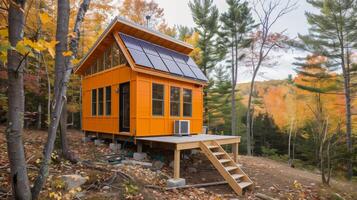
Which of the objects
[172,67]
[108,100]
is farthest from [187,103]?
[108,100]

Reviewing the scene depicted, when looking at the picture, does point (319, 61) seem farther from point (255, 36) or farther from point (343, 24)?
point (255, 36)

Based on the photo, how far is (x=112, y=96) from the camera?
877 centimetres

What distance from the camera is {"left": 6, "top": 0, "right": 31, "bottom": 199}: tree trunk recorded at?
7.95ft

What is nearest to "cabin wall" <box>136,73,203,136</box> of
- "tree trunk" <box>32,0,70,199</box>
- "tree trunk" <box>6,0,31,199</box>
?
"tree trunk" <box>32,0,70,199</box>

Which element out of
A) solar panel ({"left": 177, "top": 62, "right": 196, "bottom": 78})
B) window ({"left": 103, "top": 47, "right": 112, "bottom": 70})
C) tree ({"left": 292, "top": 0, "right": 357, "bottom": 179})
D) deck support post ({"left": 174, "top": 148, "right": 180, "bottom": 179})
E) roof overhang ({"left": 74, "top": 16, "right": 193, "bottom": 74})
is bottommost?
deck support post ({"left": 174, "top": 148, "right": 180, "bottom": 179})

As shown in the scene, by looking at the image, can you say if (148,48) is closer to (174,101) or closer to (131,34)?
(131,34)

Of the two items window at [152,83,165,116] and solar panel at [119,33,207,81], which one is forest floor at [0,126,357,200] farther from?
solar panel at [119,33,207,81]

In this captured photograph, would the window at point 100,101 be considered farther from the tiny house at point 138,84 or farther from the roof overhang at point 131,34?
the roof overhang at point 131,34

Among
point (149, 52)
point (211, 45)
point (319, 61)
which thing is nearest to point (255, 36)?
point (211, 45)

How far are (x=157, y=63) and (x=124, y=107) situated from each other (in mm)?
1928

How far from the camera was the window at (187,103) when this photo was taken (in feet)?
30.2

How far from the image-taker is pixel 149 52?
28.0 ft

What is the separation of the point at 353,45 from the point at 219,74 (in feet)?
34.1

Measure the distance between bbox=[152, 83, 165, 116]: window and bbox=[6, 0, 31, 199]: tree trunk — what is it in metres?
5.58
